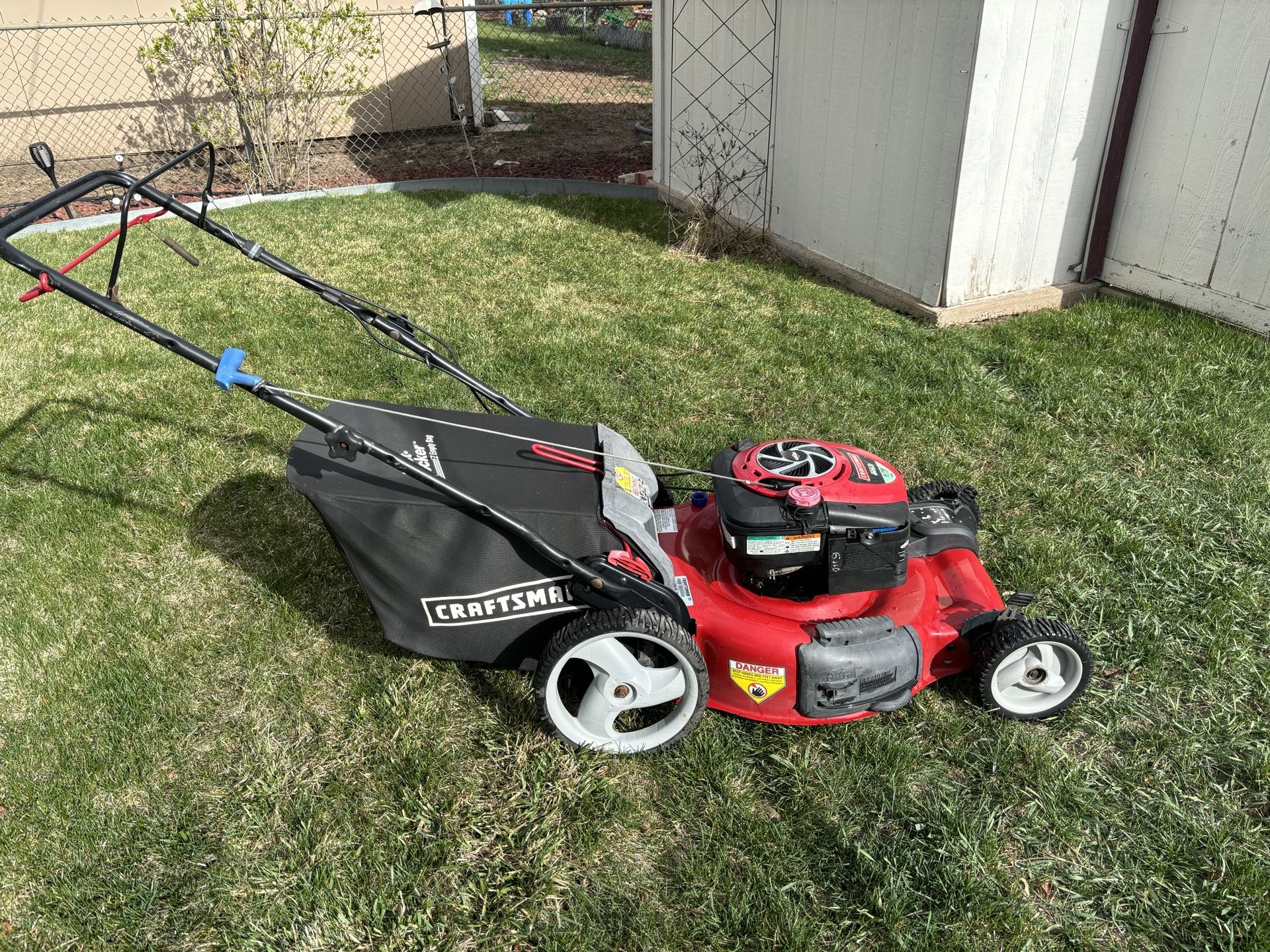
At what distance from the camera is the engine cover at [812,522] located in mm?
2521

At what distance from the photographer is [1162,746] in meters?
2.65

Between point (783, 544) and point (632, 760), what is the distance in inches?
29.5

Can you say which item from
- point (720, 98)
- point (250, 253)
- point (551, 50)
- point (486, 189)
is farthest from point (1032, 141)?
point (551, 50)

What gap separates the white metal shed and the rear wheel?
348 centimetres

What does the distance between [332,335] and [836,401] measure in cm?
288

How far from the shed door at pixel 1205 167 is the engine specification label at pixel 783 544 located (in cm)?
374

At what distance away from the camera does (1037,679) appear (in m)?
2.76

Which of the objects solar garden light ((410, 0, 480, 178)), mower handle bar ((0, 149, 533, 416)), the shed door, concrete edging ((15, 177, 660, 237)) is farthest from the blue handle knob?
solar garden light ((410, 0, 480, 178))

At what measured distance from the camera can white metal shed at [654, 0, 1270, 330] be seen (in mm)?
4797

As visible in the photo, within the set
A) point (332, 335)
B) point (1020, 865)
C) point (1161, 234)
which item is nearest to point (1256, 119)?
point (1161, 234)

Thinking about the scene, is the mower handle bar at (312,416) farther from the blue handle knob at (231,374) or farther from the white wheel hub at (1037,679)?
the white wheel hub at (1037,679)

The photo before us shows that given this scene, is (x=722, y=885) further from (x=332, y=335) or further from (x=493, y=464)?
(x=332, y=335)

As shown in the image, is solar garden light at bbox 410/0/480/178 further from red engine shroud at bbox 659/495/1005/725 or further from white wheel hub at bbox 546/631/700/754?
white wheel hub at bbox 546/631/700/754

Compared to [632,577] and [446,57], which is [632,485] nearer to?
[632,577]
